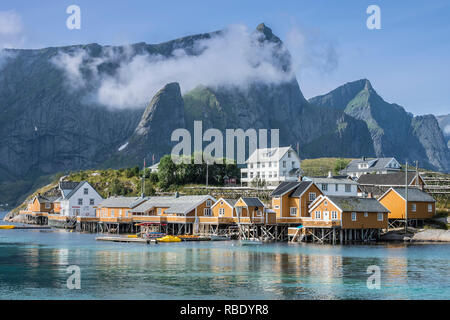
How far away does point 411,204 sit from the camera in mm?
92500

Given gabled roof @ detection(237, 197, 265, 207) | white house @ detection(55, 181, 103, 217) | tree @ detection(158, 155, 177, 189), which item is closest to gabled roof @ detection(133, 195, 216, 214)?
gabled roof @ detection(237, 197, 265, 207)

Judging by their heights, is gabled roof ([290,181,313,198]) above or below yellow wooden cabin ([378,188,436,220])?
above

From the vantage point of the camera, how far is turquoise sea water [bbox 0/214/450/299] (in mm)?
41250

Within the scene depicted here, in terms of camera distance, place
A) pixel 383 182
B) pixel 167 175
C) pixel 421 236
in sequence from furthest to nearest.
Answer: pixel 167 175 → pixel 383 182 → pixel 421 236

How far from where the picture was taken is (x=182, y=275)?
1956 inches

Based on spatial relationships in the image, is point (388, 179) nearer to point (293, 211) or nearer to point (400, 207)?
point (400, 207)

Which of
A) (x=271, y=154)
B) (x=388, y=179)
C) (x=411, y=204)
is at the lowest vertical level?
(x=411, y=204)

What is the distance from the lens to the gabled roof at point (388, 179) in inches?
4380

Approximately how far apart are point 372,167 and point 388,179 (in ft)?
162

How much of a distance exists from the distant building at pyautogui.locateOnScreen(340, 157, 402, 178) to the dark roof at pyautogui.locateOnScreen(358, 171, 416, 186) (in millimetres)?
37158

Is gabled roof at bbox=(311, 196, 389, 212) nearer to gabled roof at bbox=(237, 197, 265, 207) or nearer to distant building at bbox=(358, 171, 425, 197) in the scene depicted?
gabled roof at bbox=(237, 197, 265, 207)

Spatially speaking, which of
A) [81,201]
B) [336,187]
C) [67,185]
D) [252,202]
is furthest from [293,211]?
[67,185]
